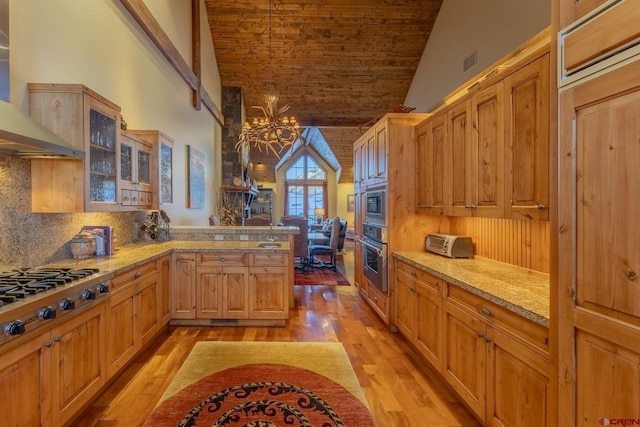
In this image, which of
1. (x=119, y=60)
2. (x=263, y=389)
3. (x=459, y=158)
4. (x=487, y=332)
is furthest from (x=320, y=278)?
(x=119, y=60)

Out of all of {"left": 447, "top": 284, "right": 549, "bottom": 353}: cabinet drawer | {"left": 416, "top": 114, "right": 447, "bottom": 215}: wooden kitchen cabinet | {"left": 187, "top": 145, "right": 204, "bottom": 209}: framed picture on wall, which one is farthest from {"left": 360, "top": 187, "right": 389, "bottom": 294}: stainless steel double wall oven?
{"left": 187, "top": 145, "right": 204, "bottom": 209}: framed picture on wall

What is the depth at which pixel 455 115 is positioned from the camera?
267cm

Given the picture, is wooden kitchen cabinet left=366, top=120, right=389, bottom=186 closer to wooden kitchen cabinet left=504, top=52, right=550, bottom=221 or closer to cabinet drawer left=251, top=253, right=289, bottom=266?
cabinet drawer left=251, top=253, right=289, bottom=266

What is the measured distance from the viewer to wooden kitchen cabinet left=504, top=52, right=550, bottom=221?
5.66 feet

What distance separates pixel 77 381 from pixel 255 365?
49.5 inches

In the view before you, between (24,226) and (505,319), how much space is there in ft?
10.4

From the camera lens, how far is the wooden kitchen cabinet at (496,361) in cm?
146

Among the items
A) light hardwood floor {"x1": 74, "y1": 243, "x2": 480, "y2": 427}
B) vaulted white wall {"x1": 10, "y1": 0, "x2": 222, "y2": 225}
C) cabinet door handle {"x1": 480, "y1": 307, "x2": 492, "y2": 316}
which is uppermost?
vaulted white wall {"x1": 10, "y1": 0, "x2": 222, "y2": 225}

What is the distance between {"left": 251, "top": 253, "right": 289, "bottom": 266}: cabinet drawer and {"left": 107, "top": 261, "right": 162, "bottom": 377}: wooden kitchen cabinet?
997 millimetres

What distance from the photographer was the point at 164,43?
425 centimetres

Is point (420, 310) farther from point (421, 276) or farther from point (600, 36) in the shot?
point (600, 36)

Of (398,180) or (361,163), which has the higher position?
(361,163)

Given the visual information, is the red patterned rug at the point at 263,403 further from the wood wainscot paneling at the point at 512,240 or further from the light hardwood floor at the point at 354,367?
the wood wainscot paneling at the point at 512,240

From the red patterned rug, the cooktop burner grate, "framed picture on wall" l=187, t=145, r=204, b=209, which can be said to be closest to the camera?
the cooktop burner grate
